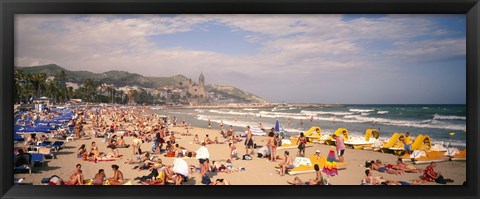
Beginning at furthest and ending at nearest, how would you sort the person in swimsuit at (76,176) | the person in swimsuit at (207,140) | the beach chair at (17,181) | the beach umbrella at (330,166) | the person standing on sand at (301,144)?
the person in swimsuit at (207,140), the person standing on sand at (301,144), the beach umbrella at (330,166), the person in swimsuit at (76,176), the beach chair at (17,181)

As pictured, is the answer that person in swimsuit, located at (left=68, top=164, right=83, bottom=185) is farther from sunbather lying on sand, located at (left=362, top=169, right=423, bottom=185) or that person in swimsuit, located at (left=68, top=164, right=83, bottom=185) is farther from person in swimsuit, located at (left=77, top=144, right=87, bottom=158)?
sunbather lying on sand, located at (left=362, top=169, right=423, bottom=185)

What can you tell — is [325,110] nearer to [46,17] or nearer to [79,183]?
[79,183]

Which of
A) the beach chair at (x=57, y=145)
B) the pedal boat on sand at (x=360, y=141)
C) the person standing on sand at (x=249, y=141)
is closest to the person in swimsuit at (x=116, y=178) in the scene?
the beach chair at (x=57, y=145)

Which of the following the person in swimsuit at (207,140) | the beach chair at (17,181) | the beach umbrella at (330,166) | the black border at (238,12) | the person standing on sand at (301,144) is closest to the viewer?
the black border at (238,12)

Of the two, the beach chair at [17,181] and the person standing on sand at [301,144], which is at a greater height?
the person standing on sand at [301,144]

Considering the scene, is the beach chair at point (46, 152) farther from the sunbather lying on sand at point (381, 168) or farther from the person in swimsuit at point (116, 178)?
the sunbather lying on sand at point (381, 168)

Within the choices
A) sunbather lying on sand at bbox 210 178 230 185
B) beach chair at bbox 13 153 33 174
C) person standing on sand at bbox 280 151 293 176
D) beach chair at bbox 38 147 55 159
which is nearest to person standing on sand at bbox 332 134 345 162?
person standing on sand at bbox 280 151 293 176

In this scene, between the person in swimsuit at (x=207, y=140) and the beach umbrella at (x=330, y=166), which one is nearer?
the beach umbrella at (x=330, y=166)
